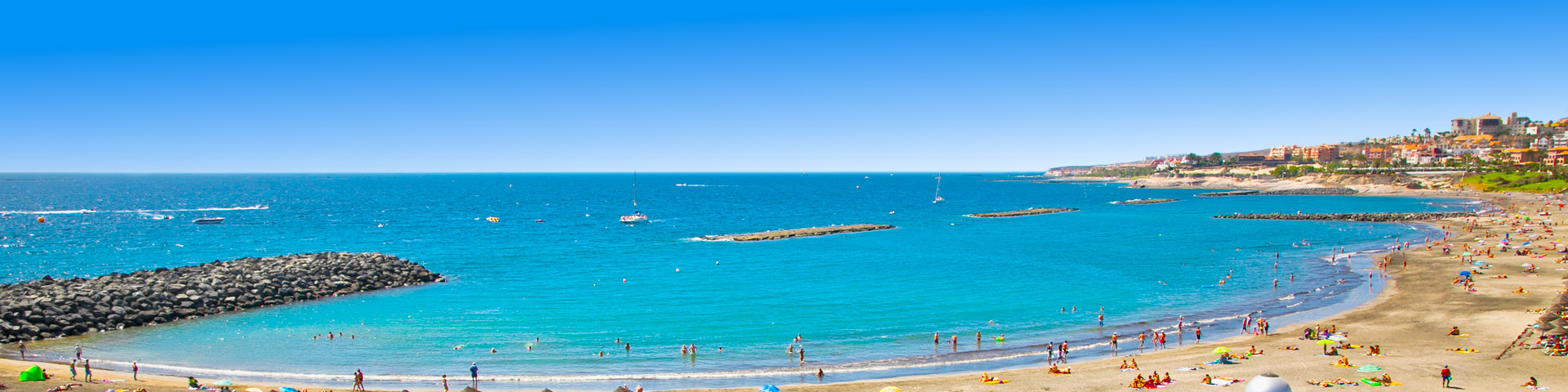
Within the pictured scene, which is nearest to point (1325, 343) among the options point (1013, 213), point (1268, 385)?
point (1268, 385)

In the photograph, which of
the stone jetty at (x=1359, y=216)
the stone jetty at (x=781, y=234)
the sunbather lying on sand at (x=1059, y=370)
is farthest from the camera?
the stone jetty at (x=1359, y=216)

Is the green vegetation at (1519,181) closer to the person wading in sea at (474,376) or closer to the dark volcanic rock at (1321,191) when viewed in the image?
the dark volcanic rock at (1321,191)

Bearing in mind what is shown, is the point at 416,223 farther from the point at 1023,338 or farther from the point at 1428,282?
the point at 1428,282

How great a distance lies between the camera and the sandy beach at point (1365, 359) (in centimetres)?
3047

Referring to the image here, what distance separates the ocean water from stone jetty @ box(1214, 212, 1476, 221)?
252 inches

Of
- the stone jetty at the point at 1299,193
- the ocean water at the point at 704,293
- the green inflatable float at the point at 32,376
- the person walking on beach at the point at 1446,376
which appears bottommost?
the stone jetty at the point at 1299,193

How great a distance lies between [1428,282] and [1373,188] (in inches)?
6231

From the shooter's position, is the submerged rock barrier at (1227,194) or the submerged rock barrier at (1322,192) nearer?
the submerged rock barrier at (1322,192)

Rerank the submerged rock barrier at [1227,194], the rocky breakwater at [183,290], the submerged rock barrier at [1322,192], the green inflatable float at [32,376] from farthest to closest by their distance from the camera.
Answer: the submerged rock barrier at [1227,194], the submerged rock barrier at [1322,192], the rocky breakwater at [183,290], the green inflatable float at [32,376]

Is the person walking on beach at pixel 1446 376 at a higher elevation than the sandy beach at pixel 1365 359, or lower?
higher

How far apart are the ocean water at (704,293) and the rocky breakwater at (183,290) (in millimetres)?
1628

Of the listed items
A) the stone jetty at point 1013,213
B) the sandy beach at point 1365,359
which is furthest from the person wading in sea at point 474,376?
the stone jetty at point 1013,213

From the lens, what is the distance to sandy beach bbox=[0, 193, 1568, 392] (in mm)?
30469

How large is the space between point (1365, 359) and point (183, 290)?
194 ft
